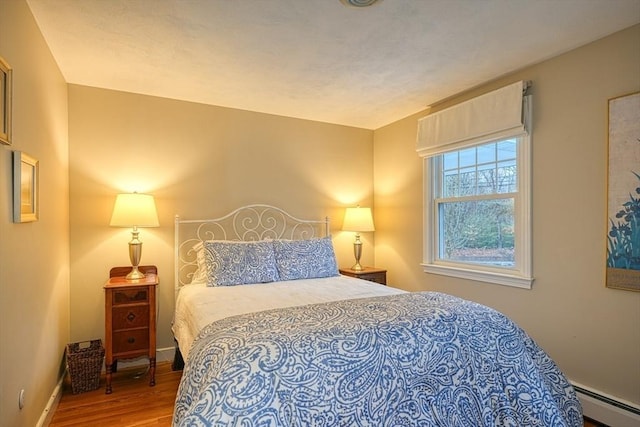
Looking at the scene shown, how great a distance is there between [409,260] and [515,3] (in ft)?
8.47

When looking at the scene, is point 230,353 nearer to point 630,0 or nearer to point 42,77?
point 42,77

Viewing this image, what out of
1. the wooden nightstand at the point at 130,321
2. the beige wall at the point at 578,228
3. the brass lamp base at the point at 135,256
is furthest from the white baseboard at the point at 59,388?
the beige wall at the point at 578,228

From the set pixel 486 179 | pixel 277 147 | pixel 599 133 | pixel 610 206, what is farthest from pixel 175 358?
pixel 599 133

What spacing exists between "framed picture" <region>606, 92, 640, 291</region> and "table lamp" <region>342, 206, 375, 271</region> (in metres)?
2.16

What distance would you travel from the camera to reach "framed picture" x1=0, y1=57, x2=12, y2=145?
152 centimetres

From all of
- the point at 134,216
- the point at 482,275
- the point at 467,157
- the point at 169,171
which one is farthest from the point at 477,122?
the point at 134,216

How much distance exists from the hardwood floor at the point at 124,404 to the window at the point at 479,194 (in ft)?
8.57

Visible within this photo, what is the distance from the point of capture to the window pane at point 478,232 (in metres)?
2.90

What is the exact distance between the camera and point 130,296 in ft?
9.00

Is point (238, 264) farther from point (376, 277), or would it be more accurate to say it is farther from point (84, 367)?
point (376, 277)

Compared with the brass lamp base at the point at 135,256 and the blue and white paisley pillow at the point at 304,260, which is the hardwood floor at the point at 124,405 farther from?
the blue and white paisley pillow at the point at 304,260

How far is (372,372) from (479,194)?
2257 millimetres

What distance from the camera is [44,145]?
2229 mm

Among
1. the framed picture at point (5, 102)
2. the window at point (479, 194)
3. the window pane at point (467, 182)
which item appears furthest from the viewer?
the window pane at point (467, 182)
